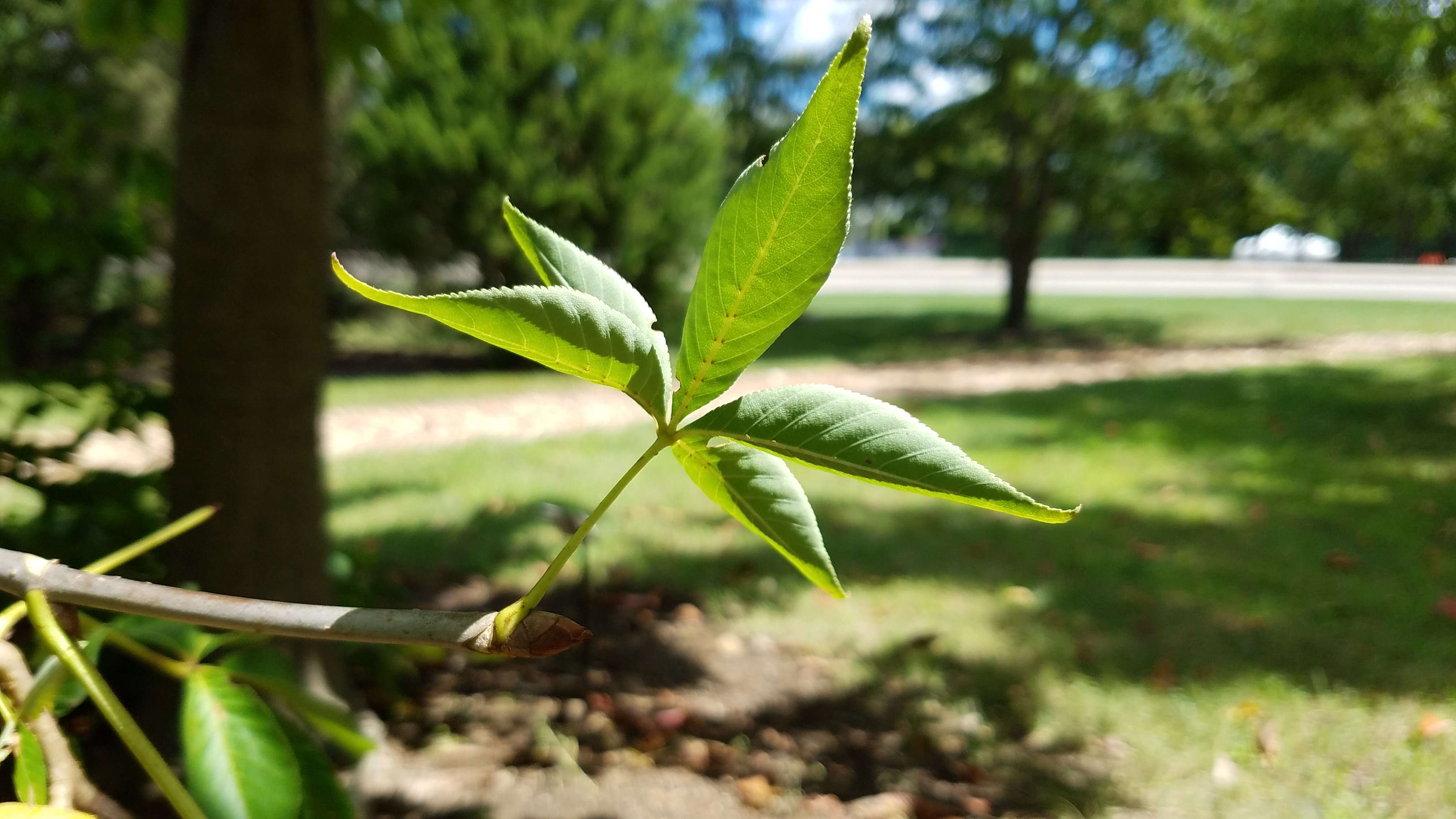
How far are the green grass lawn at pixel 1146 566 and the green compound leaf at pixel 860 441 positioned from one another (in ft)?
7.08

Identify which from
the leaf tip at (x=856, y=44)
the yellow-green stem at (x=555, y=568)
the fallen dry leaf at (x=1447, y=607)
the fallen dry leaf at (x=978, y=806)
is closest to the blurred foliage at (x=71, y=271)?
the yellow-green stem at (x=555, y=568)

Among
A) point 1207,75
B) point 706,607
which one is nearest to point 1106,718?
point 706,607

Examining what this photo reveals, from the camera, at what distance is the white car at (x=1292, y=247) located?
10547mm

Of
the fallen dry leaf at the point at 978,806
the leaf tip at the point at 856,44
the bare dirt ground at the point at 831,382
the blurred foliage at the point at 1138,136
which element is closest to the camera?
the leaf tip at the point at 856,44

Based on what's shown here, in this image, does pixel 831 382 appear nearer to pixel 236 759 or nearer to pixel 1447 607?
pixel 1447 607

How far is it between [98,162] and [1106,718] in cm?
305

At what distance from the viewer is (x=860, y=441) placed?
0.38m

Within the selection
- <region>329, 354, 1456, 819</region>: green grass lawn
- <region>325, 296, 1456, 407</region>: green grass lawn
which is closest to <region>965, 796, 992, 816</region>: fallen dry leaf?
<region>329, 354, 1456, 819</region>: green grass lawn

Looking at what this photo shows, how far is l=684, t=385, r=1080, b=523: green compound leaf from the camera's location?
14.4 inches

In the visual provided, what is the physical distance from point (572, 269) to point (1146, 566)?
3.87m

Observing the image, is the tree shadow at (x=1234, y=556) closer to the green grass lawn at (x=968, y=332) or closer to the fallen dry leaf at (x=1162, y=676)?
the fallen dry leaf at (x=1162, y=676)

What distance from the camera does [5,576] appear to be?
0.42 meters

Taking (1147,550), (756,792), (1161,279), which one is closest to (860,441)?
(756,792)

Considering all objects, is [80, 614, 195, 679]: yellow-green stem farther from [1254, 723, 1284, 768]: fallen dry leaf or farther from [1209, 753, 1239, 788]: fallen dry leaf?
[1254, 723, 1284, 768]: fallen dry leaf
